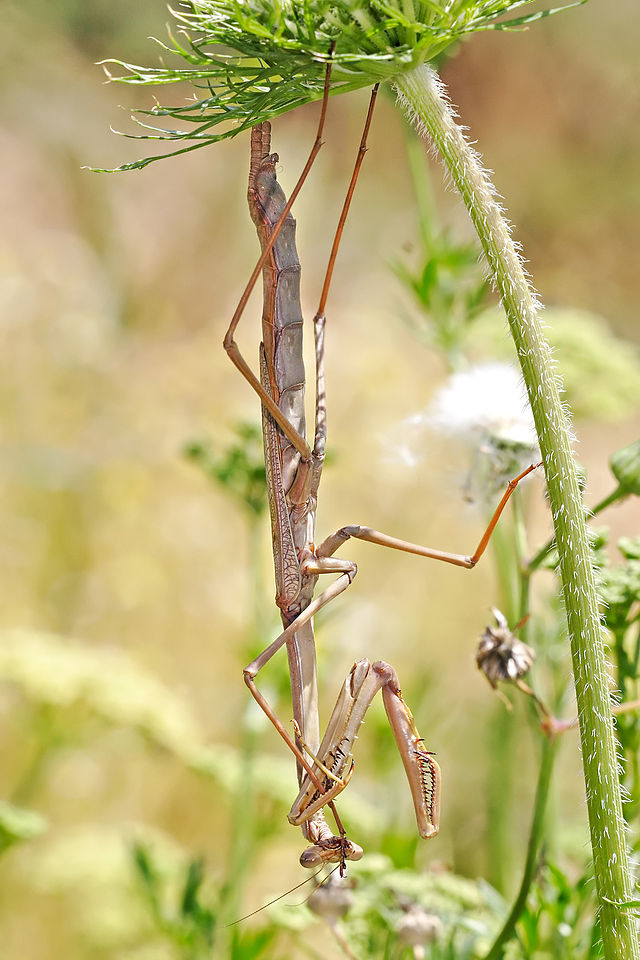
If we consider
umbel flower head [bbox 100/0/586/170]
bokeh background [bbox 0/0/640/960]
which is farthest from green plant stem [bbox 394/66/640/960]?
bokeh background [bbox 0/0/640/960]

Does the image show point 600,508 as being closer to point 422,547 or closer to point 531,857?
point 422,547

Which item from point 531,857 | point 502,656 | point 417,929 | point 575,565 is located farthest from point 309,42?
point 417,929

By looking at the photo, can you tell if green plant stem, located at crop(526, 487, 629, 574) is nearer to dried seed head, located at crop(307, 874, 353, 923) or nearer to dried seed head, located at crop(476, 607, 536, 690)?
dried seed head, located at crop(476, 607, 536, 690)

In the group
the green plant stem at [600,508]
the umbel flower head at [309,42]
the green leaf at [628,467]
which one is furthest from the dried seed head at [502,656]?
the umbel flower head at [309,42]

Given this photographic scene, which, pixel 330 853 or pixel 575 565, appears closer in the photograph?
pixel 575 565

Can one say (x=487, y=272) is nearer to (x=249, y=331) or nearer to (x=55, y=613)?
(x=55, y=613)
